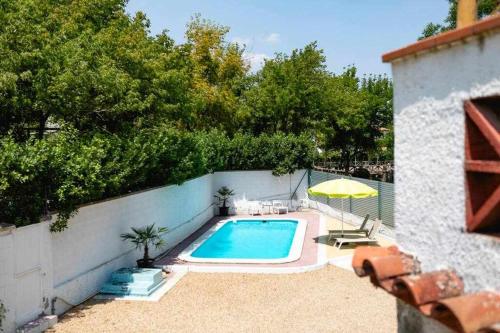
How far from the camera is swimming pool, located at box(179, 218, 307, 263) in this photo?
17.4m

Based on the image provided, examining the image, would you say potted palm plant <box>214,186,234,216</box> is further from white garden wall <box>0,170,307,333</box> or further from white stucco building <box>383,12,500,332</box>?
white stucco building <box>383,12,500,332</box>

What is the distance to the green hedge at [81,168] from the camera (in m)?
9.92

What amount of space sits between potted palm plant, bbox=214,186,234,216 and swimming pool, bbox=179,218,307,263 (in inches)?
80.0

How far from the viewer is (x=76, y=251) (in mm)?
12227

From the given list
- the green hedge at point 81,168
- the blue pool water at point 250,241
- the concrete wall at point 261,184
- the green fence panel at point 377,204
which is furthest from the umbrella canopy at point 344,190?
the concrete wall at point 261,184

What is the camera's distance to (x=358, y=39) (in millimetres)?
23750

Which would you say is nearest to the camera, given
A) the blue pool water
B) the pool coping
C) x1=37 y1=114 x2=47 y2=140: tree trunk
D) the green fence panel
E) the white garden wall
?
the white garden wall

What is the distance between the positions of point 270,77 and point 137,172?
23.2 meters

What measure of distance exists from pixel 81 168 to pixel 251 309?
5543 millimetres

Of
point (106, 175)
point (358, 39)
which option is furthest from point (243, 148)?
point (106, 175)

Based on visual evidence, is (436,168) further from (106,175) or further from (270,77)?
(270,77)

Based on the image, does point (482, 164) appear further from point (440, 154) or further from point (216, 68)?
point (216, 68)

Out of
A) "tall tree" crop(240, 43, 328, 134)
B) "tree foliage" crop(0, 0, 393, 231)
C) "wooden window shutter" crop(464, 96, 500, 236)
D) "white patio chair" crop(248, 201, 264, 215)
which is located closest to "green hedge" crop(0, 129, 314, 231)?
"tree foliage" crop(0, 0, 393, 231)

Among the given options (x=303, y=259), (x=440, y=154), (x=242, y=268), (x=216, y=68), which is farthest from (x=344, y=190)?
(x=216, y=68)
